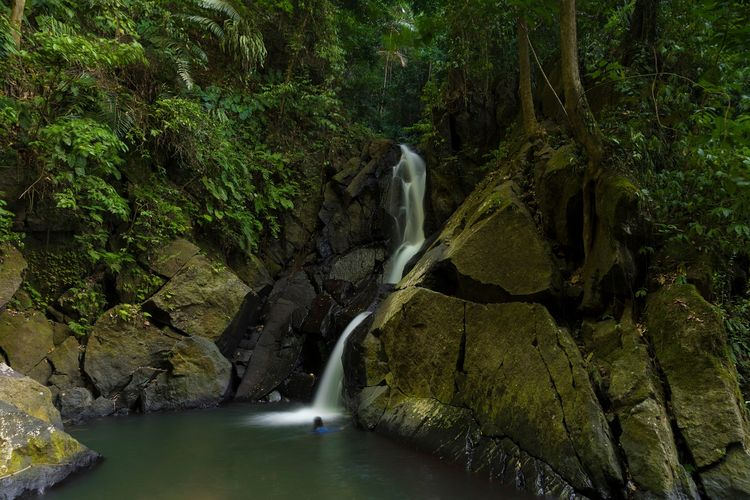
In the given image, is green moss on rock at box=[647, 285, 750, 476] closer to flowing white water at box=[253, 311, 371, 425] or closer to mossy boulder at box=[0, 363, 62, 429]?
flowing white water at box=[253, 311, 371, 425]

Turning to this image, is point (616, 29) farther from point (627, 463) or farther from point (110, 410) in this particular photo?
point (110, 410)

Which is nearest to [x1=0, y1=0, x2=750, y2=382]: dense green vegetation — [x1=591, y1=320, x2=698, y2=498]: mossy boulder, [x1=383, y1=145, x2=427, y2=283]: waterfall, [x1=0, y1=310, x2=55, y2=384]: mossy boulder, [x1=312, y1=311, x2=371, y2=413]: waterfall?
[x1=383, y1=145, x2=427, y2=283]: waterfall

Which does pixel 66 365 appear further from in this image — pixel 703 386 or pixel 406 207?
pixel 703 386

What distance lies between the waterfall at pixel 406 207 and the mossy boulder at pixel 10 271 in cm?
751

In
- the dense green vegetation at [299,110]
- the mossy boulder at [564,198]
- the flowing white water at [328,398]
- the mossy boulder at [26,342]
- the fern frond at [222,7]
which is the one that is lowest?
the flowing white water at [328,398]

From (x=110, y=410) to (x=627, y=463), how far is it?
806cm

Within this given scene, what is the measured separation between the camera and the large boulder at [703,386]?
13.9 ft

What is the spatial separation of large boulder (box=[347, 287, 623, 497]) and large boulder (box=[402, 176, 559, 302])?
31cm

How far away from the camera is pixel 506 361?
5.74 m

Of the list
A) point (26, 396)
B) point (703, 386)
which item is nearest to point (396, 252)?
point (703, 386)

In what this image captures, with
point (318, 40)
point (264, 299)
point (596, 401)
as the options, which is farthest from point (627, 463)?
point (318, 40)

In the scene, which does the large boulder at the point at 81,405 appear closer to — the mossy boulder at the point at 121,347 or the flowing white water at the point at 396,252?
the mossy boulder at the point at 121,347

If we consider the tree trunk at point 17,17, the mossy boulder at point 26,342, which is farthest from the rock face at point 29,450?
the tree trunk at point 17,17

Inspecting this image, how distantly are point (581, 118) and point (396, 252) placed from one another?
684 centimetres
